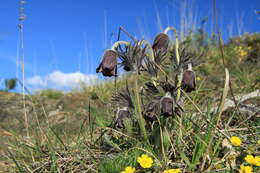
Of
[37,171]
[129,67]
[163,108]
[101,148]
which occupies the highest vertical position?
[129,67]

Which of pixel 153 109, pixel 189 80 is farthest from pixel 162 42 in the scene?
pixel 153 109

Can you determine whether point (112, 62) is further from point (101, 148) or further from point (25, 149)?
point (25, 149)

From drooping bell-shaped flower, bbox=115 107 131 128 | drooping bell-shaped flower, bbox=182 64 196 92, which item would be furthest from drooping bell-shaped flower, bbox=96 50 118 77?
drooping bell-shaped flower, bbox=182 64 196 92

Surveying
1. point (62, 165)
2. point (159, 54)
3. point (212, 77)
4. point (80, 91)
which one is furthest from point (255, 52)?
point (62, 165)

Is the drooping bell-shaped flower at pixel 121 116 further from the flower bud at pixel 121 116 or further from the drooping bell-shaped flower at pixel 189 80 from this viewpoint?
the drooping bell-shaped flower at pixel 189 80

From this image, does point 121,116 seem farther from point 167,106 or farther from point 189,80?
point 189,80

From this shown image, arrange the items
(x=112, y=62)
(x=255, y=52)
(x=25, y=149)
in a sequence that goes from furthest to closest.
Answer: (x=255, y=52)
(x=25, y=149)
(x=112, y=62)

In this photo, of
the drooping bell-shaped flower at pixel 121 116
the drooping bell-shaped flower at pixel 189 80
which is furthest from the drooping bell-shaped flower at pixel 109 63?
the drooping bell-shaped flower at pixel 189 80
